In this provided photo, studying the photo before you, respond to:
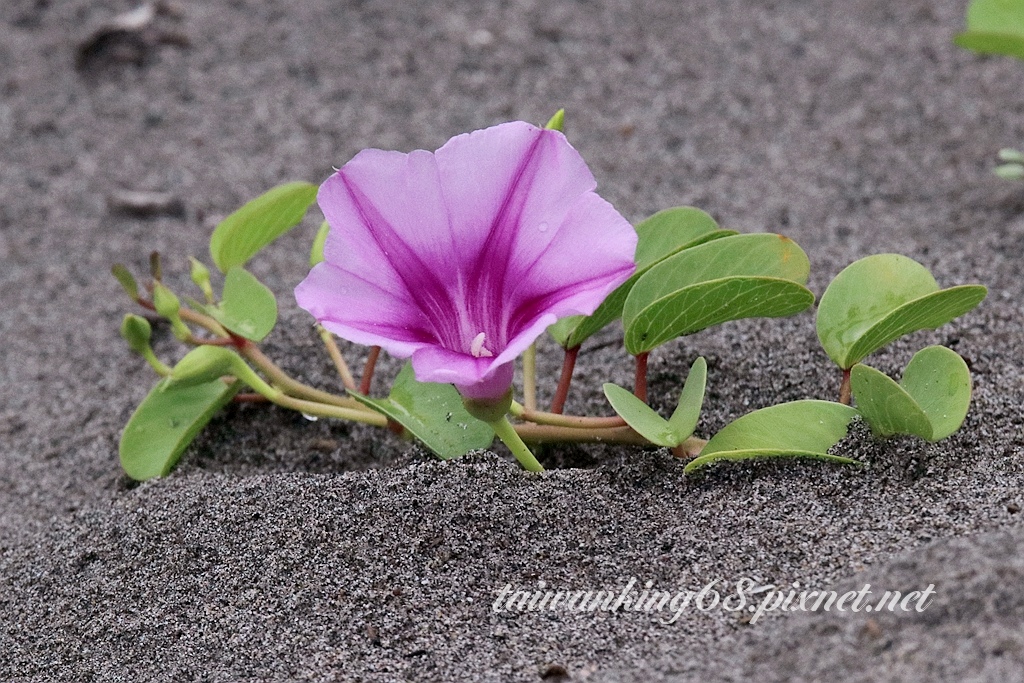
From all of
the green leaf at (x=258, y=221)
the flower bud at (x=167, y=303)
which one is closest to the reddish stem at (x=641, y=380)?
the green leaf at (x=258, y=221)

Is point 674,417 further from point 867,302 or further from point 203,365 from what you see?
point 203,365

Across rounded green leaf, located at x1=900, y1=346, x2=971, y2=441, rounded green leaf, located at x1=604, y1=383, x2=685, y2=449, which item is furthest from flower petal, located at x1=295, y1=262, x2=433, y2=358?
rounded green leaf, located at x1=900, y1=346, x2=971, y2=441

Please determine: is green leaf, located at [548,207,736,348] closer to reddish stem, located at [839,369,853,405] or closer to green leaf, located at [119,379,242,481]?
reddish stem, located at [839,369,853,405]

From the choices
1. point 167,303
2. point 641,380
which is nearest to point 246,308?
point 167,303

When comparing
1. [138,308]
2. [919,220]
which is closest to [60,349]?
[138,308]

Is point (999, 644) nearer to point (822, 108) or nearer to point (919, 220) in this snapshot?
point (919, 220)

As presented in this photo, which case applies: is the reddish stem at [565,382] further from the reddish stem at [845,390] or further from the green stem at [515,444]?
the reddish stem at [845,390]
